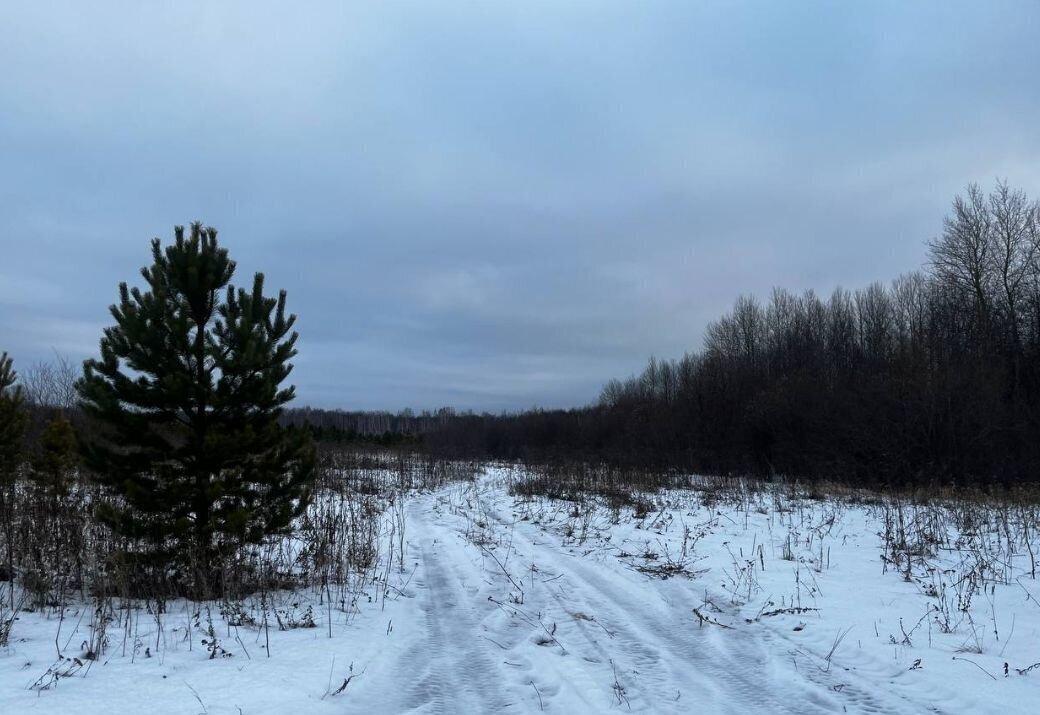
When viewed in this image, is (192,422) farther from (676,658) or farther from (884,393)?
(884,393)

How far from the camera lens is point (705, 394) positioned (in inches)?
1559

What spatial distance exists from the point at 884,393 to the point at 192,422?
87.3ft

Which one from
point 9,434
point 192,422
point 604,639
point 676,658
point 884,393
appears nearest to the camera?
point 676,658

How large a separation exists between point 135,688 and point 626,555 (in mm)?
6794

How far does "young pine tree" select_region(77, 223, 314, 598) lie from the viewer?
6.96m

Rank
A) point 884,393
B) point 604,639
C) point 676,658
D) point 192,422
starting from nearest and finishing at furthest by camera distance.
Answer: point 676,658 → point 604,639 → point 192,422 → point 884,393

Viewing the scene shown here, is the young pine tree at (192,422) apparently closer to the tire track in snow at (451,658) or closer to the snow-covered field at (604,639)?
the snow-covered field at (604,639)

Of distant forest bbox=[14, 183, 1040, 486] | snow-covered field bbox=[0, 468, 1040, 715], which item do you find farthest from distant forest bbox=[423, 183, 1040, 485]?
snow-covered field bbox=[0, 468, 1040, 715]

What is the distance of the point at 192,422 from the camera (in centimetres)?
738

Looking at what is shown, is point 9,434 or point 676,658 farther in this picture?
point 9,434

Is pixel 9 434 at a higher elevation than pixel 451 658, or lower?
higher

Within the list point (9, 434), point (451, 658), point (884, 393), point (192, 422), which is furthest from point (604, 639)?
point (884, 393)

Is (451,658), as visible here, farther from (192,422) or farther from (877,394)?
(877,394)

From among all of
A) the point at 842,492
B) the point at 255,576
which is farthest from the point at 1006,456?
the point at 255,576
